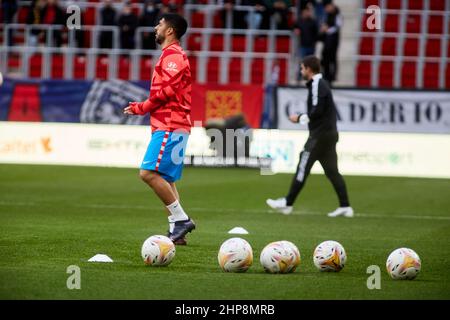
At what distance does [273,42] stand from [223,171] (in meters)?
6.19

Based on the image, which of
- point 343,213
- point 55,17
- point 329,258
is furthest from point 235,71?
point 329,258

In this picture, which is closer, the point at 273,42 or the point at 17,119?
the point at 17,119

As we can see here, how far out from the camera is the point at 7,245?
11750 millimetres

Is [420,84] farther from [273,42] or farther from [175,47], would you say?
[175,47]

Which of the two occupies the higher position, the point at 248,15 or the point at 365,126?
the point at 248,15

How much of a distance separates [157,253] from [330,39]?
18274mm

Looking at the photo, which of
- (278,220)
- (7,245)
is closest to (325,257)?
(7,245)

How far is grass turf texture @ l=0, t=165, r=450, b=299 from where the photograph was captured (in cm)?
910

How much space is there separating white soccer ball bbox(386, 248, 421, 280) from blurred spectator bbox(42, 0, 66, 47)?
21503mm

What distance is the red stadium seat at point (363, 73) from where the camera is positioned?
29109 mm

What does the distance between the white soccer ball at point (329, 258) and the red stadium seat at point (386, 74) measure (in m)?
19.1

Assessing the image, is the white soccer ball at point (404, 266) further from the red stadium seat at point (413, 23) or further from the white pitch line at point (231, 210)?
the red stadium seat at point (413, 23)

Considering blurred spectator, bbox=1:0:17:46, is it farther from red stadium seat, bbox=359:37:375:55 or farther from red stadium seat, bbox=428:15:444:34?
red stadium seat, bbox=428:15:444:34

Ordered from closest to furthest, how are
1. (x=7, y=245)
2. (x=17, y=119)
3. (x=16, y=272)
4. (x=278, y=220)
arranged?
(x=16, y=272), (x=7, y=245), (x=278, y=220), (x=17, y=119)
